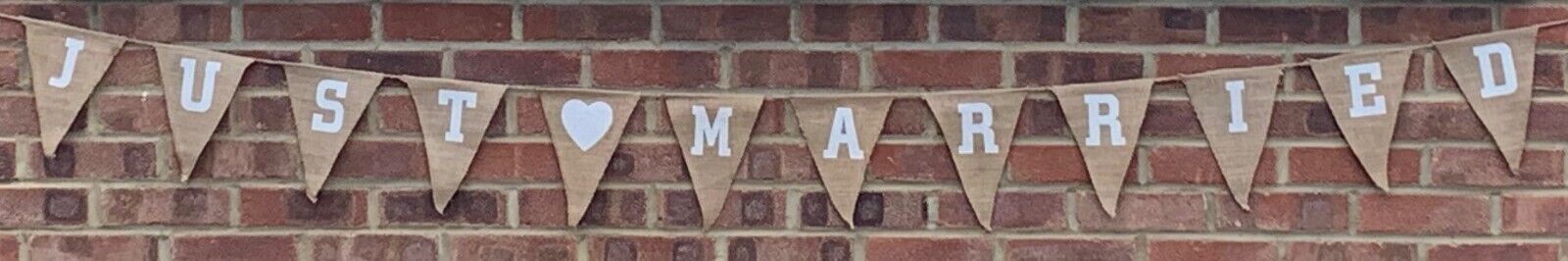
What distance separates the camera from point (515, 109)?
1.49 metres

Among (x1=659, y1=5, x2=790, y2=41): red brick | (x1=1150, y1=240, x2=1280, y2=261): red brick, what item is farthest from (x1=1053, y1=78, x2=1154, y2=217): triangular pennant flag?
(x1=659, y1=5, x2=790, y2=41): red brick

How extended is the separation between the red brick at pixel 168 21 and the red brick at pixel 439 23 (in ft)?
0.61

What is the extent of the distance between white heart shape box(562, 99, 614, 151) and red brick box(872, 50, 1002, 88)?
0.31 m

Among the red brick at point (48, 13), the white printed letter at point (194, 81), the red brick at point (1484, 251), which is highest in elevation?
the red brick at point (48, 13)

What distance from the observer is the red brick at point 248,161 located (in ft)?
4.93

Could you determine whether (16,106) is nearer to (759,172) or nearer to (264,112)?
(264,112)

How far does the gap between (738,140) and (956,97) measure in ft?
0.81

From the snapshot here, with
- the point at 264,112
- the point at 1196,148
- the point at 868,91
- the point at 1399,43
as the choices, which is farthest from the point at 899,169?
the point at 264,112

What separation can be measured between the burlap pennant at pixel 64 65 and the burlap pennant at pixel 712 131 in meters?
0.63

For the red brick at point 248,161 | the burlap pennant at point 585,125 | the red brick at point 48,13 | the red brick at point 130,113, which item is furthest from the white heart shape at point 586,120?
the red brick at point 48,13

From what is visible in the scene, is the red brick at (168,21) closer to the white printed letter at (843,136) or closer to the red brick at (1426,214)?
the white printed letter at (843,136)

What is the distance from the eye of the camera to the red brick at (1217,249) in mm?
1504

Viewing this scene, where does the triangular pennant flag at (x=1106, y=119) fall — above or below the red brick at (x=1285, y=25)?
below

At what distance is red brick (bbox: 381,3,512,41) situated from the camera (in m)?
1.49
